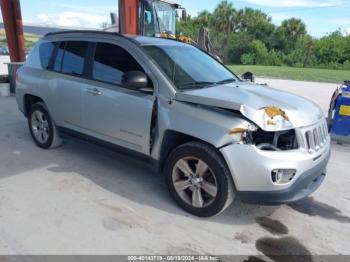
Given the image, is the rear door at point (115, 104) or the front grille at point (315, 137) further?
the rear door at point (115, 104)

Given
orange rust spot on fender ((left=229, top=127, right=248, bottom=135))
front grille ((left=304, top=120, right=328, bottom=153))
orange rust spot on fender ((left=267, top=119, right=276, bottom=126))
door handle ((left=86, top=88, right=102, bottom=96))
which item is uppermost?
orange rust spot on fender ((left=267, top=119, right=276, bottom=126))

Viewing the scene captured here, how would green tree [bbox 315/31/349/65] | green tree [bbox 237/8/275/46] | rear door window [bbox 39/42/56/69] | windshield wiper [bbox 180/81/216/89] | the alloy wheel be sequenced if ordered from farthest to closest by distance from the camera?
1. green tree [bbox 237/8/275/46]
2. green tree [bbox 315/31/349/65]
3. rear door window [bbox 39/42/56/69]
4. windshield wiper [bbox 180/81/216/89]
5. the alloy wheel

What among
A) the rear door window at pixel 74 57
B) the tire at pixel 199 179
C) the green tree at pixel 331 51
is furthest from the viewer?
the green tree at pixel 331 51

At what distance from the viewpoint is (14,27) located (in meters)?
11.1

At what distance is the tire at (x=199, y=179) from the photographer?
11.5 ft

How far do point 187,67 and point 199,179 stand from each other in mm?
1442

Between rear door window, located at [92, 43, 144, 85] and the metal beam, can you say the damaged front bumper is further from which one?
the metal beam

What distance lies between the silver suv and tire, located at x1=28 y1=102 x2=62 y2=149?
0.57 ft

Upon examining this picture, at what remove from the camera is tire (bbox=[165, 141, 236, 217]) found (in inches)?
138

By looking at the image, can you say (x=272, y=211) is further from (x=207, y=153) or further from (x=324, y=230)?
(x=207, y=153)

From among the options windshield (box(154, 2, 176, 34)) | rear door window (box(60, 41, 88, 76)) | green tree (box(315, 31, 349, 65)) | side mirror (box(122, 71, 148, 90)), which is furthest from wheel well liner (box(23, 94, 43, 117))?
green tree (box(315, 31, 349, 65))

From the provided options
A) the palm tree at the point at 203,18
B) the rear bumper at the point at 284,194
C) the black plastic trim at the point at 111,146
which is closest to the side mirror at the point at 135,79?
the black plastic trim at the point at 111,146

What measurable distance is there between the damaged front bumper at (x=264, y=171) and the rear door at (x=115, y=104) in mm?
1116

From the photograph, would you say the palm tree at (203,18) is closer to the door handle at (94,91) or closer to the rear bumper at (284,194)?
the door handle at (94,91)
